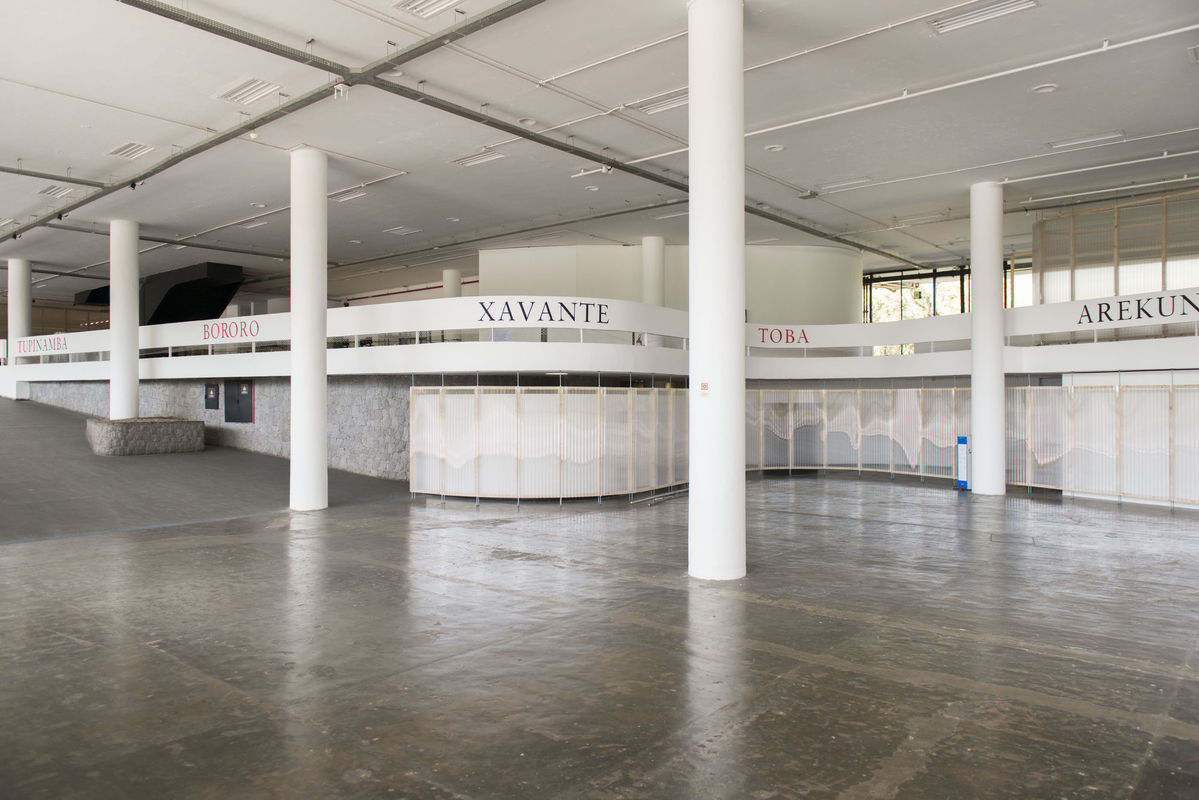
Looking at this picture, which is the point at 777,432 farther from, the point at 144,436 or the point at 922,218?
the point at 144,436

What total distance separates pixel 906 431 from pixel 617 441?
823 centimetres

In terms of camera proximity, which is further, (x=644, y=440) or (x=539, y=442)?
(x=644, y=440)

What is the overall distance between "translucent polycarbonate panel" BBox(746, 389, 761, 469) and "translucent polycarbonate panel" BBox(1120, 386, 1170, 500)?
7812mm

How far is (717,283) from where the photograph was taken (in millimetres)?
8516

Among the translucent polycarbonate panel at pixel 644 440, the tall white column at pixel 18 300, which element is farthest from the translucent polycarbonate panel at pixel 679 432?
the tall white column at pixel 18 300

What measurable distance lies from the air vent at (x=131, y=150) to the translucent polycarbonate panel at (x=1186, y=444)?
18.8m

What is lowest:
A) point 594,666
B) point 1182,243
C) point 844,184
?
point 594,666

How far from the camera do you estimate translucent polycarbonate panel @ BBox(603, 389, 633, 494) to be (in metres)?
14.8

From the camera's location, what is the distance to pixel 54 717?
4.68 m

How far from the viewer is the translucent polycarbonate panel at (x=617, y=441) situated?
14805mm

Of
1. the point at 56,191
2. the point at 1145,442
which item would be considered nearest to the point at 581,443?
the point at 1145,442

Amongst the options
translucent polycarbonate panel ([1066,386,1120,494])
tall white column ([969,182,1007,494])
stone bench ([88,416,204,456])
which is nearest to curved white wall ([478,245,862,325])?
tall white column ([969,182,1007,494])

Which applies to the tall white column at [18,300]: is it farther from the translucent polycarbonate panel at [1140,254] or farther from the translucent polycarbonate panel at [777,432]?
the translucent polycarbonate panel at [1140,254]

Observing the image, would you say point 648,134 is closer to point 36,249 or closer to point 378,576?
point 378,576
